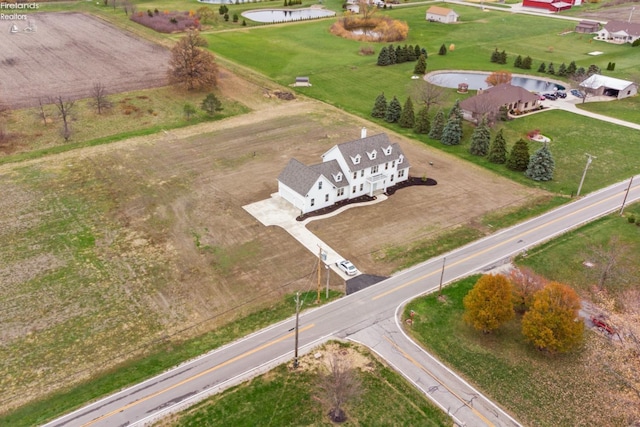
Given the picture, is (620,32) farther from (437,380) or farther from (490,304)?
(437,380)

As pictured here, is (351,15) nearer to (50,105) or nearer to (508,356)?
(50,105)

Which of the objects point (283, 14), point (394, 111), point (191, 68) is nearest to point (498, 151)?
point (394, 111)

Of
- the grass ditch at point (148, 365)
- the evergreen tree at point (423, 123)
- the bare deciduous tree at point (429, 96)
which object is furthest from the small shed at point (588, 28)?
the grass ditch at point (148, 365)

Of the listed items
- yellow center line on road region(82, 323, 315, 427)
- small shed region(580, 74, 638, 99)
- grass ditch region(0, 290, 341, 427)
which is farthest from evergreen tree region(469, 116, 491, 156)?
yellow center line on road region(82, 323, 315, 427)

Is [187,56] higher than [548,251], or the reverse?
[187,56]

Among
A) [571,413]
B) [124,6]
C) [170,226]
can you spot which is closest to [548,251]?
[571,413]

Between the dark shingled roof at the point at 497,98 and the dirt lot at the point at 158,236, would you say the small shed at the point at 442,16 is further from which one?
the dirt lot at the point at 158,236
